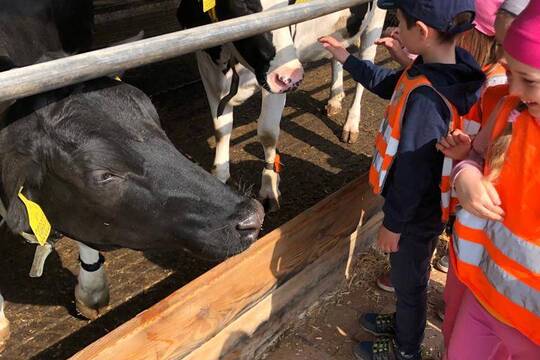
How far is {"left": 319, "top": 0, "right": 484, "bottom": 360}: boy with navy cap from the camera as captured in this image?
1953mm

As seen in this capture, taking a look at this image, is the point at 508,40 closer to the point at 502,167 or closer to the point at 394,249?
the point at 502,167

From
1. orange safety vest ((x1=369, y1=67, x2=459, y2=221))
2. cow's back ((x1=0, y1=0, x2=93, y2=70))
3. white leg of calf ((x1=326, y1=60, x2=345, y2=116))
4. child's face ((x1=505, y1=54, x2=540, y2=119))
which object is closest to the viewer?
child's face ((x1=505, y1=54, x2=540, y2=119))

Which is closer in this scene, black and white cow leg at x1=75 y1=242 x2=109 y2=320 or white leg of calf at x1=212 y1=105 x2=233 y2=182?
black and white cow leg at x1=75 y1=242 x2=109 y2=320

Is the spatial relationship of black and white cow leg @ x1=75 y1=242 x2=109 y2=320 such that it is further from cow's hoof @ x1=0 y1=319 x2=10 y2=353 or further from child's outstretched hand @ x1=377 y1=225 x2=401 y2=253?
child's outstretched hand @ x1=377 y1=225 x2=401 y2=253

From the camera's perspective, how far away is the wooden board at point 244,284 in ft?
6.62

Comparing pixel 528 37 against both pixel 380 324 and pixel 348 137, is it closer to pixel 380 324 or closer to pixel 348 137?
pixel 380 324

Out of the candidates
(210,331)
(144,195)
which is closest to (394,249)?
(210,331)

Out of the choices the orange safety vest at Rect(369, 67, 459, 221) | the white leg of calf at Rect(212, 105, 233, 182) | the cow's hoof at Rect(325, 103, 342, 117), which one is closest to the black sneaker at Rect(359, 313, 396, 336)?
the orange safety vest at Rect(369, 67, 459, 221)

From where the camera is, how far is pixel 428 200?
2137mm

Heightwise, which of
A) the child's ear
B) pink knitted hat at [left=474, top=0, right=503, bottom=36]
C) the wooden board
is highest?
the child's ear

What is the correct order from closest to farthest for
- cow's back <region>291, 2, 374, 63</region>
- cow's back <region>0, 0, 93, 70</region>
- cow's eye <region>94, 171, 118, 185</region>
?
cow's eye <region>94, 171, 118, 185</region> < cow's back <region>0, 0, 93, 70</region> < cow's back <region>291, 2, 374, 63</region>

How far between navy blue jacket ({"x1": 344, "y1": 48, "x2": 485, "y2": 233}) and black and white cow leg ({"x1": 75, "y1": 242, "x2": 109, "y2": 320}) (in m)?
1.31

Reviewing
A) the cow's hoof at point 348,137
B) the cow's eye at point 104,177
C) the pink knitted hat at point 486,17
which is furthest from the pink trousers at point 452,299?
the cow's hoof at point 348,137

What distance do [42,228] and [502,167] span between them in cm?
142
